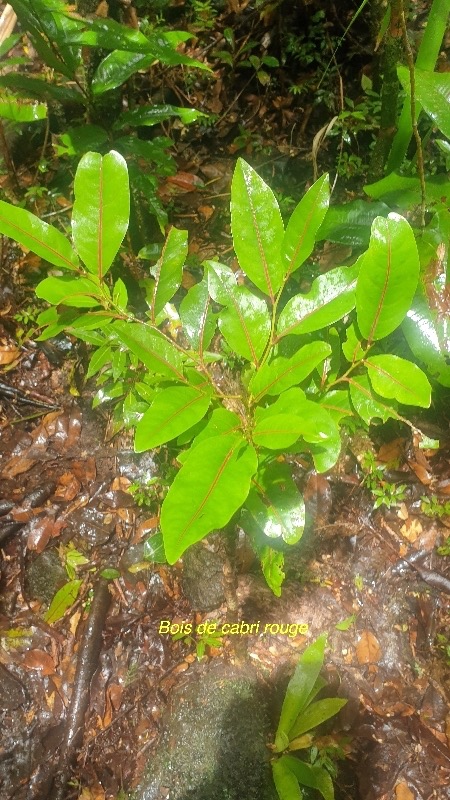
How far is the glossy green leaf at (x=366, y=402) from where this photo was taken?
1.40 metres

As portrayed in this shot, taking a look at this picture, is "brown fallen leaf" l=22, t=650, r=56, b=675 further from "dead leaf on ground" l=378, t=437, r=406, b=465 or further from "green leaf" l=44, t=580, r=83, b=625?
"dead leaf on ground" l=378, t=437, r=406, b=465

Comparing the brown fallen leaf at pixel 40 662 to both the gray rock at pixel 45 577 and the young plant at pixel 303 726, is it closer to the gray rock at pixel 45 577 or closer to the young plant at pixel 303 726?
the gray rock at pixel 45 577

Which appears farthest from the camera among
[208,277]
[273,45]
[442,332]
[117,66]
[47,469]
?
[273,45]

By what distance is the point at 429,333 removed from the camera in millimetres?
1549

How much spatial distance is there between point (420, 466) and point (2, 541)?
2.10m

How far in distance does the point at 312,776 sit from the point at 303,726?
182 millimetres

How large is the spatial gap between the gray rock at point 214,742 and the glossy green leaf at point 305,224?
182 cm

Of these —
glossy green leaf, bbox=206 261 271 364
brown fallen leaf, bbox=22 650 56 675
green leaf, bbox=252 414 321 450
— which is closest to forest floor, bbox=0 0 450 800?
brown fallen leaf, bbox=22 650 56 675

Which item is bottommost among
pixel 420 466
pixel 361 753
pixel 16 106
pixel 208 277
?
pixel 361 753

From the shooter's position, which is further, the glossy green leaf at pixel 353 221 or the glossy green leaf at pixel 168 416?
the glossy green leaf at pixel 353 221

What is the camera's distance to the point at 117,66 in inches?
75.1

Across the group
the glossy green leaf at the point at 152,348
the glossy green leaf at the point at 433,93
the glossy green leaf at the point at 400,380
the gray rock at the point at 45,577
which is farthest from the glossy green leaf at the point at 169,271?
the gray rock at the point at 45,577

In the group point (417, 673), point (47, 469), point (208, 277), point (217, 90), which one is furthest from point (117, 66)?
point (417, 673)

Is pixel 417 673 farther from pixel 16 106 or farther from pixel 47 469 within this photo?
pixel 16 106
